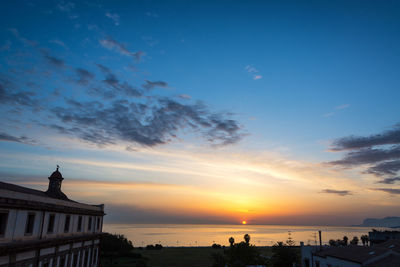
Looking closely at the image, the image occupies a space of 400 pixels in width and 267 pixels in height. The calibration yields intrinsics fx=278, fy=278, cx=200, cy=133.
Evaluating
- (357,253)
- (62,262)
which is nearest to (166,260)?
(62,262)

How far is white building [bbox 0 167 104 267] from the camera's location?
21.9m

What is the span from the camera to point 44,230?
91.2ft

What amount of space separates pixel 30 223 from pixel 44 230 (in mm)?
2858

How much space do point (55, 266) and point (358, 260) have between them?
32.7m

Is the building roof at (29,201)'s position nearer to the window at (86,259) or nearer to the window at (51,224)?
the window at (51,224)

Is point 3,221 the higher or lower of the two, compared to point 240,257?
higher

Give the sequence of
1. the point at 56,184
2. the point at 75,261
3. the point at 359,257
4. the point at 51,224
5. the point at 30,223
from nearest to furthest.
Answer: the point at 30,223, the point at 51,224, the point at 359,257, the point at 75,261, the point at 56,184

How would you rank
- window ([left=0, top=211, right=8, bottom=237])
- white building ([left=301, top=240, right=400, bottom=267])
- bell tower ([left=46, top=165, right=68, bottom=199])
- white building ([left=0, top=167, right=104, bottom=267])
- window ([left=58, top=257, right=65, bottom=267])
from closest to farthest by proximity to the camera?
window ([left=0, top=211, right=8, bottom=237]), white building ([left=0, top=167, right=104, bottom=267]), white building ([left=301, top=240, right=400, bottom=267]), window ([left=58, top=257, right=65, bottom=267]), bell tower ([left=46, top=165, right=68, bottom=199])

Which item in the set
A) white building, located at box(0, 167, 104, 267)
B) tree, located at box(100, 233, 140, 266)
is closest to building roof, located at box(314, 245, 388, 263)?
white building, located at box(0, 167, 104, 267)

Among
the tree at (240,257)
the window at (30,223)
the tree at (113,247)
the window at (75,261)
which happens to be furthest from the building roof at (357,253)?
the tree at (113,247)

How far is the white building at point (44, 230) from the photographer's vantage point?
2188 centimetres

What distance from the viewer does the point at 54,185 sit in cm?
4556

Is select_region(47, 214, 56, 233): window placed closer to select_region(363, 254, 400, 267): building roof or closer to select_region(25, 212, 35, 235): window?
select_region(25, 212, 35, 235): window

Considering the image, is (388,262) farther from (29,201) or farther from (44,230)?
(29,201)
